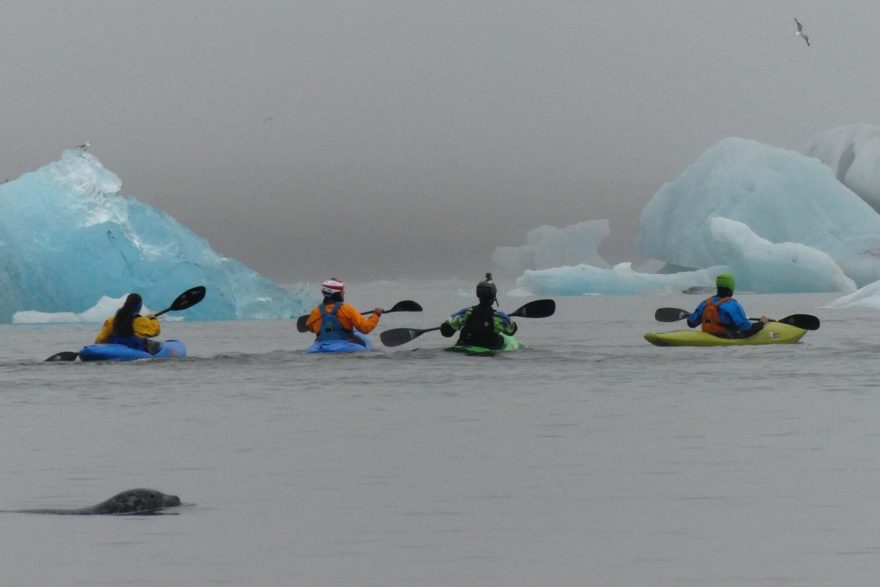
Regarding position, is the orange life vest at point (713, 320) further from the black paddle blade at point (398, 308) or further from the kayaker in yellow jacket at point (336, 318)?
the kayaker in yellow jacket at point (336, 318)

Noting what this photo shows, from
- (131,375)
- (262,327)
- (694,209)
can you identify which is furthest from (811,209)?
(131,375)

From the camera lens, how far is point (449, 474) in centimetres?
871

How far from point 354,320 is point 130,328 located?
301 cm

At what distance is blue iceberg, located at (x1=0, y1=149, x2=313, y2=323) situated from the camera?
114 ft

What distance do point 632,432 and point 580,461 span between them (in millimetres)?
1855

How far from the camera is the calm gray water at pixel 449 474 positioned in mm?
5969

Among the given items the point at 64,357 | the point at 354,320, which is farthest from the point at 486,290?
the point at 64,357

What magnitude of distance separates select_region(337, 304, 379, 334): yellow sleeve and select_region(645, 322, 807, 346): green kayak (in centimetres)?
534

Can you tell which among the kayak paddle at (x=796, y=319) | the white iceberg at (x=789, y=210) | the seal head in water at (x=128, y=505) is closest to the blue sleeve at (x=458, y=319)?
the kayak paddle at (x=796, y=319)

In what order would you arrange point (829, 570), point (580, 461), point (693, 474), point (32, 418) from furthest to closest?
1. point (32, 418)
2. point (580, 461)
3. point (693, 474)
4. point (829, 570)

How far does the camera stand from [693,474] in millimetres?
8609

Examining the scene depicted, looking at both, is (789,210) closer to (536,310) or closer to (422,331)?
(536,310)

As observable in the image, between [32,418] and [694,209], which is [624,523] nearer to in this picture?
[32,418]

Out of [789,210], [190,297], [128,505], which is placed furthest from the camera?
[789,210]
